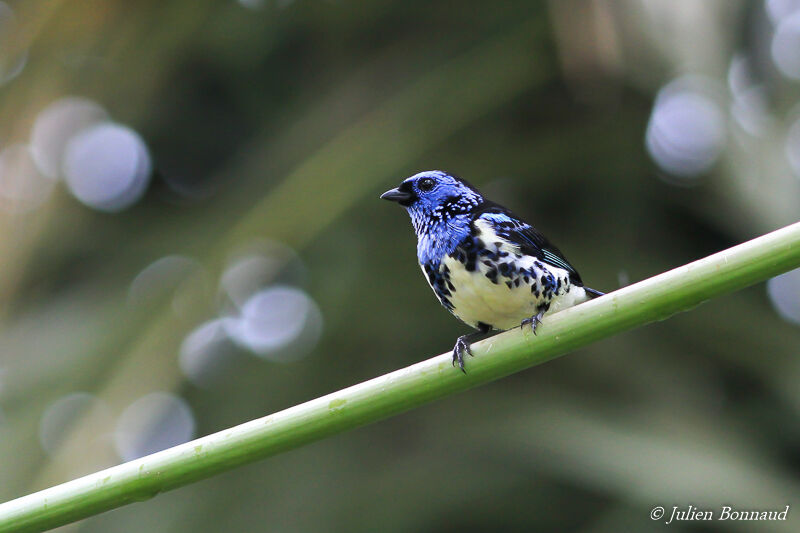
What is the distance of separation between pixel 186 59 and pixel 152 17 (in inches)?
34.2

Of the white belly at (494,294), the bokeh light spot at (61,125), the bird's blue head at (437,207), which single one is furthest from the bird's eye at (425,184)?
the bokeh light spot at (61,125)

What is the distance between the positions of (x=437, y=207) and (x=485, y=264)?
1.53 feet

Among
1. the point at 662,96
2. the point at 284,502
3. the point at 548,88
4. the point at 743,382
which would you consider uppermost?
the point at 548,88

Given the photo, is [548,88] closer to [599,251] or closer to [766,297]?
[599,251]

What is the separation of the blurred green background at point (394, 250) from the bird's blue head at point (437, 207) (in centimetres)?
112

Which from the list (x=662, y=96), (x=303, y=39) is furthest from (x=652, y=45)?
(x=303, y=39)

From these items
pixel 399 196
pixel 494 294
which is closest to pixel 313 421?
pixel 494 294

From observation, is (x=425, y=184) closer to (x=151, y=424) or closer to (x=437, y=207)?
(x=437, y=207)

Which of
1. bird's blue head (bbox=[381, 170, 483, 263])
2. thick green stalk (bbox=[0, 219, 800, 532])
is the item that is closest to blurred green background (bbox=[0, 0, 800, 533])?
bird's blue head (bbox=[381, 170, 483, 263])

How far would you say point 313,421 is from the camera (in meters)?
2.02

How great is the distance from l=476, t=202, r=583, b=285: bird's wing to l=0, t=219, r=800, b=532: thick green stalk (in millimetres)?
1695

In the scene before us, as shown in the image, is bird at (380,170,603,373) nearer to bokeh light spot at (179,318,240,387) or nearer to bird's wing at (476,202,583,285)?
bird's wing at (476,202,583,285)

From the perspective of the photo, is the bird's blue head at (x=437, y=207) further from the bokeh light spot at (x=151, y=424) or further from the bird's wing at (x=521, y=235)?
the bokeh light spot at (x=151, y=424)

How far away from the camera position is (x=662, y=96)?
570 cm
